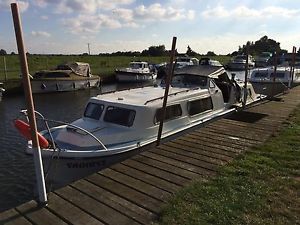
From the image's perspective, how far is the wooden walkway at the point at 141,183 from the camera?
4.87 meters

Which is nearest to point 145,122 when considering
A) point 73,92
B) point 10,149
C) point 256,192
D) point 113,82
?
point 256,192

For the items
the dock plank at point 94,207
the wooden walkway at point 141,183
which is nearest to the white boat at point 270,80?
the wooden walkway at point 141,183

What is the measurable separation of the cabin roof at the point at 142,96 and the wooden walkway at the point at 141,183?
77.4 inches

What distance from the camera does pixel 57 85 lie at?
1282 inches

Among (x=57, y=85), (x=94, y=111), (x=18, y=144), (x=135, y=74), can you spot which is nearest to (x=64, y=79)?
(x=57, y=85)

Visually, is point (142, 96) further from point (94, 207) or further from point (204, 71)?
point (94, 207)

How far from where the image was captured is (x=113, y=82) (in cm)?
4244

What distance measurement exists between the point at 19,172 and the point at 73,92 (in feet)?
73.0

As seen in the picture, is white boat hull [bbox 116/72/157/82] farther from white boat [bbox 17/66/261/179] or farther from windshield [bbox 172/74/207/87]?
white boat [bbox 17/66/261/179]

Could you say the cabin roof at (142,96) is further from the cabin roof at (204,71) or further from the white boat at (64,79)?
the white boat at (64,79)

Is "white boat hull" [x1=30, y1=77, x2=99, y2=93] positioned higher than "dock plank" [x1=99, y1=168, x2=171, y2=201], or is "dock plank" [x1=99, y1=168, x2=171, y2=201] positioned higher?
"dock plank" [x1=99, y1=168, x2=171, y2=201]

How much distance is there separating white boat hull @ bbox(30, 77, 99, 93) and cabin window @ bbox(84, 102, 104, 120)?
21843 millimetres

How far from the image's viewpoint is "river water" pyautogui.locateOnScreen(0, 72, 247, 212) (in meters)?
10.4

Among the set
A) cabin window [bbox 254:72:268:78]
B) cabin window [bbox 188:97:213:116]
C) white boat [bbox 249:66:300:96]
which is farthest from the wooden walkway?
cabin window [bbox 254:72:268:78]
